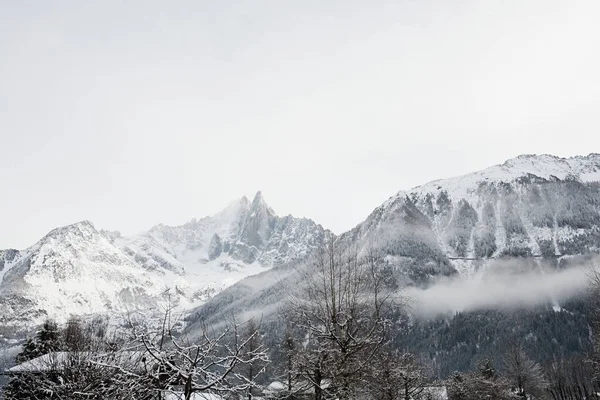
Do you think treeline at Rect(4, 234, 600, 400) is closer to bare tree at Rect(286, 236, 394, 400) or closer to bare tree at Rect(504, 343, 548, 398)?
bare tree at Rect(286, 236, 394, 400)

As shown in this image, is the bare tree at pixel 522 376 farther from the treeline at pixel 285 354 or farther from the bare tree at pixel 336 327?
the bare tree at pixel 336 327

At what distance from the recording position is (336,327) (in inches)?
593

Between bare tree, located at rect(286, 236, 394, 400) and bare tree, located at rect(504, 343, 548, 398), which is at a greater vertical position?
bare tree, located at rect(286, 236, 394, 400)

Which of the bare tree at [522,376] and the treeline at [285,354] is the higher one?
the treeline at [285,354]

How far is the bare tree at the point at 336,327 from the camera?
1388 cm

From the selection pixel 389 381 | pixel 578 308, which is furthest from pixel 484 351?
pixel 389 381

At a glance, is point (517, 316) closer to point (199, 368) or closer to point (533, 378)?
point (533, 378)

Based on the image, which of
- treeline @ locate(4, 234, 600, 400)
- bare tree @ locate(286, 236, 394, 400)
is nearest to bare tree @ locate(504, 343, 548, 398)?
treeline @ locate(4, 234, 600, 400)

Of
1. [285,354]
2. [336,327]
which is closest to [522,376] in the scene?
[285,354]

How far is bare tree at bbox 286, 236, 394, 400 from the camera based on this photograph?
13875 mm

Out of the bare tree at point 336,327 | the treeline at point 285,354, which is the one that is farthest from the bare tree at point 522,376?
the bare tree at point 336,327

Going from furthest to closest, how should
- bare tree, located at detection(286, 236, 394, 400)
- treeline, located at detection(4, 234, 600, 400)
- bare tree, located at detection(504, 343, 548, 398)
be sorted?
bare tree, located at detection(504, 343, 548, 398)
bare tree, located at detection(286, 236, 394, 400)
treeline, located at detection(4, 234, 600, 400)

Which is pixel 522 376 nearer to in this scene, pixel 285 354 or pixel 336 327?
pixel 285 354

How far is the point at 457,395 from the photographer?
54.7m
